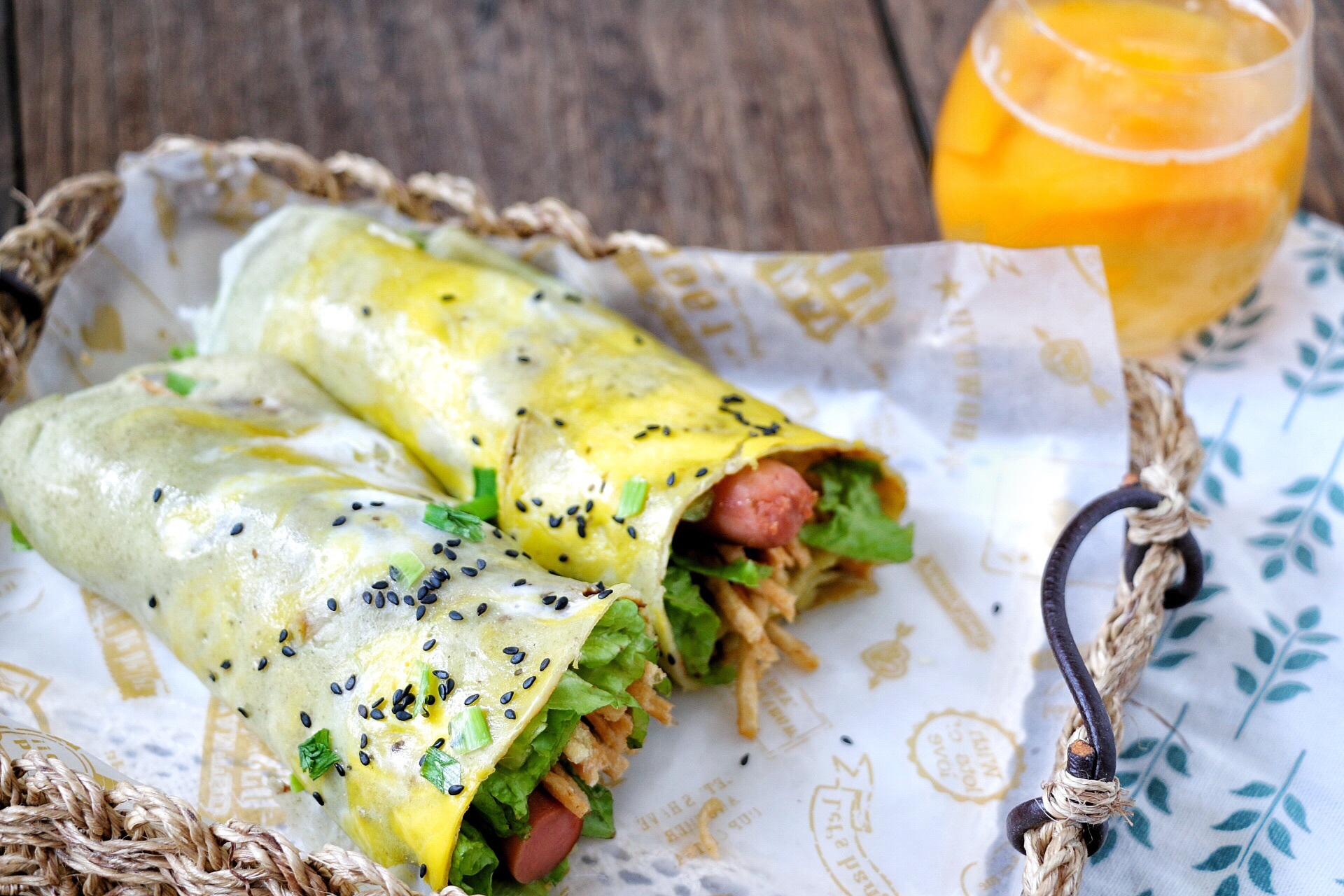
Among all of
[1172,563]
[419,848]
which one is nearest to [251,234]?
[419,848]

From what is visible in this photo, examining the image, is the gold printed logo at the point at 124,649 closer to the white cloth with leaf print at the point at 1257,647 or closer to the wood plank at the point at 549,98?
the wood plank at the point at 549,98

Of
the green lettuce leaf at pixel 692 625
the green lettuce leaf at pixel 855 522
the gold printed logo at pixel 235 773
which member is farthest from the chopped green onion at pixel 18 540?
the green lettuce leaf at pixel 855 522

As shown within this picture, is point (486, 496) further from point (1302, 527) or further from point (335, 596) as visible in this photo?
point (1302, 527)

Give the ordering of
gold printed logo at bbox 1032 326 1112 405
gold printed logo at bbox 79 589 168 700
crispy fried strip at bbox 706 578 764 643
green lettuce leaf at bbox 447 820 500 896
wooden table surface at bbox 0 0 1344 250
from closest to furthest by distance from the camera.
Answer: green lettuce leaf at bbox 447 820 500 896, crispy fried strip at bbox 706 578 764 643, gold printed logo at bbox 79 589 168 700, gold printed logo at bbox 1032 326 1112 405, wooden table surface at bbox 0 0 1344 250

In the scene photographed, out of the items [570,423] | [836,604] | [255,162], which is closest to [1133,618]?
[836,604]

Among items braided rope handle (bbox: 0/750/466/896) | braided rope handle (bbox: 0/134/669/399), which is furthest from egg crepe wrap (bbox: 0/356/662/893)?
braided rope handle (bbox: 0/134/669/399)

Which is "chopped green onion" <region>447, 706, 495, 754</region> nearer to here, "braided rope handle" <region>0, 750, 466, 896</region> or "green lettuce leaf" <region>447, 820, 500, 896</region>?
"green lettuce leaf" <region>447, 820, 500, 896</region>
